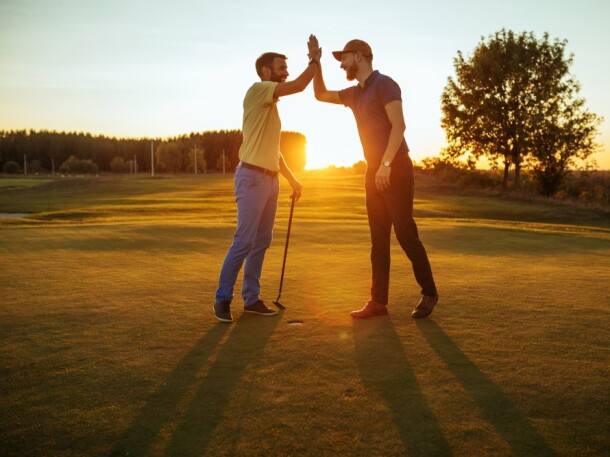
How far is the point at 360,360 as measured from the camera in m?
4.08

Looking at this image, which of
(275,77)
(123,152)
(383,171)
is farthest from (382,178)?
(123,152)

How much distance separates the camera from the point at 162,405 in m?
3.30

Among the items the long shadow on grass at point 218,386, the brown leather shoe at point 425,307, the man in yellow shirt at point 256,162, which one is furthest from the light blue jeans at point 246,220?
the brown leather shoe at point 425,307

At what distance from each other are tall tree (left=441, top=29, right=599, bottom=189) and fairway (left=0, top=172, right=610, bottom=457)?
103ft

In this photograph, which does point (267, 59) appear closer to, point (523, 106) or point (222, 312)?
point (222, 312)

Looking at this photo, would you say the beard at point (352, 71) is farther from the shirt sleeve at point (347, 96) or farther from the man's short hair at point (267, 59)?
the man's short hair at point (267, 59)

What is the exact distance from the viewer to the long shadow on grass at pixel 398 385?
2.85 metres

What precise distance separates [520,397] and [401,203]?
253cm

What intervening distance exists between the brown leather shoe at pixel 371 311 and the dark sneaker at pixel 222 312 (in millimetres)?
1153

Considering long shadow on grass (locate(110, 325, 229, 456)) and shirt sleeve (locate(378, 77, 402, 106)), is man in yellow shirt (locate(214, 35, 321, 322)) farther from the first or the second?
long shadow on grass (locate(110, 325, 229, 456))

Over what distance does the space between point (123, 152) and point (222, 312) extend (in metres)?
149

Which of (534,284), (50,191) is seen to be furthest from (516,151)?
(50,191)

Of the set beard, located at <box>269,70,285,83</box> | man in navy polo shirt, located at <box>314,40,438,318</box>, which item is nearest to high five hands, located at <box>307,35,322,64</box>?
man in navy polo shirt, located at <box>314,40,438,318</box>

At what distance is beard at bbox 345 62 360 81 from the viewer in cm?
577
